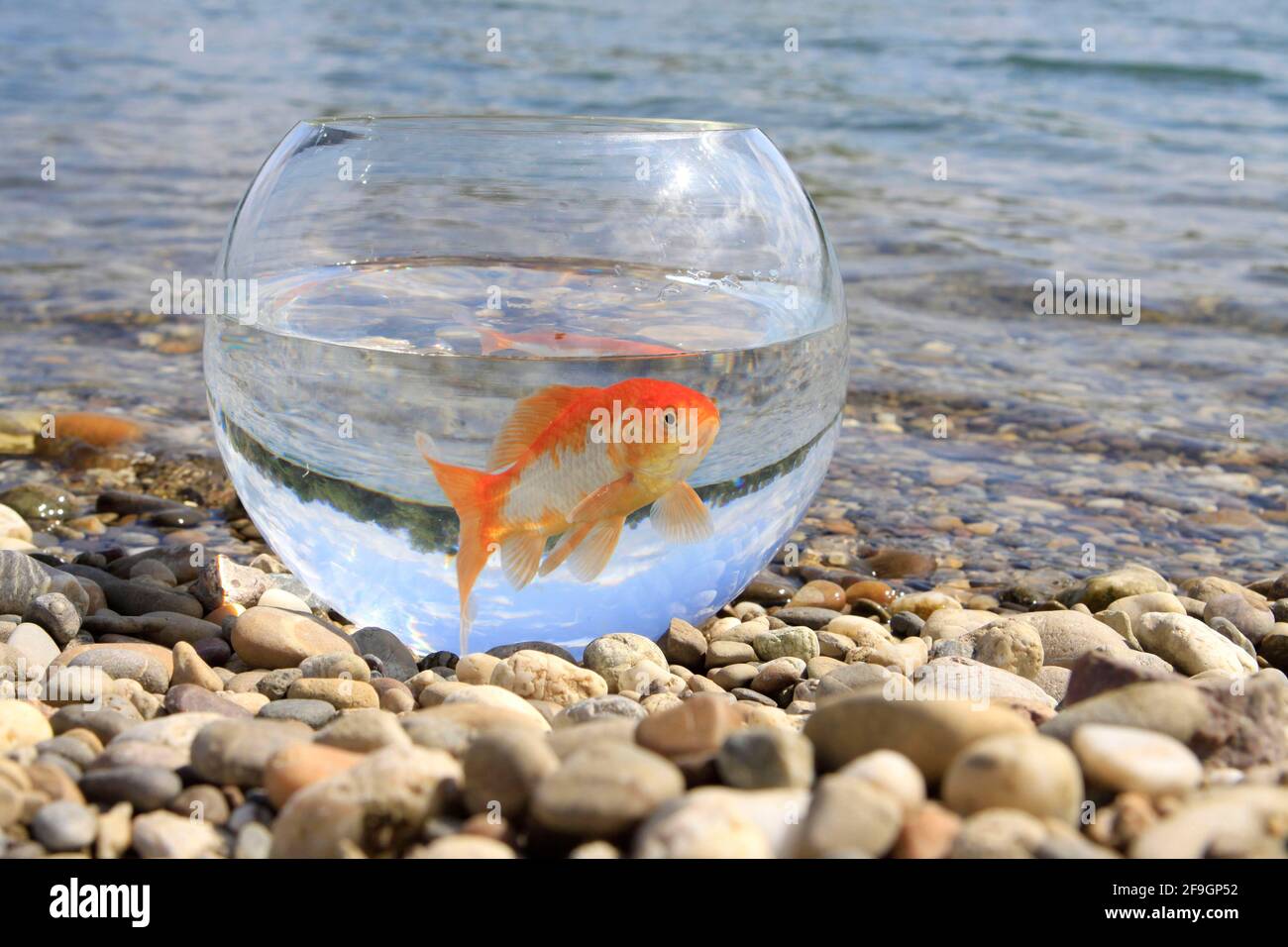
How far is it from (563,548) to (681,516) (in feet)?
0.76

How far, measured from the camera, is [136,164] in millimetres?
9805

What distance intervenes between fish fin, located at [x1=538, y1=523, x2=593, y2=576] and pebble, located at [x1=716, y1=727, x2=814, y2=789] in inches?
33.9

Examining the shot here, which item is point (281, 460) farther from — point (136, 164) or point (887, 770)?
point (136, 164)

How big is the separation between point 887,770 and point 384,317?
5.28ft

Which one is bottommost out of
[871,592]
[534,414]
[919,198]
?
[871,592]

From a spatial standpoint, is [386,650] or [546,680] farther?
[386,650]

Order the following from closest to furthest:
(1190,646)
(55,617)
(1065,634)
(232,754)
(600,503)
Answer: (232,754)
(600,503)
(55,617)
(1190,646)
(1065,634)

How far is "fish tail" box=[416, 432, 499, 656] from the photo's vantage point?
2.44 metres

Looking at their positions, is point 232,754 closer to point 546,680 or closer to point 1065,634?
point 546,680

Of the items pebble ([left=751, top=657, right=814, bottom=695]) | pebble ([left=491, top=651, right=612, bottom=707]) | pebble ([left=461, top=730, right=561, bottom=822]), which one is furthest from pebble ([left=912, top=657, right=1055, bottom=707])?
pebble ([left=461, top=730, right=561, bottom=822])

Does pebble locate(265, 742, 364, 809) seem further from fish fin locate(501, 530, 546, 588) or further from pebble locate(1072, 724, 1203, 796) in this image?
pebble locate(1072, 724, 1203, 796)

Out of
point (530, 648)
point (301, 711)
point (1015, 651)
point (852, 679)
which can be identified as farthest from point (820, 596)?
point (301, 711)

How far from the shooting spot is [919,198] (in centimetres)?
877
